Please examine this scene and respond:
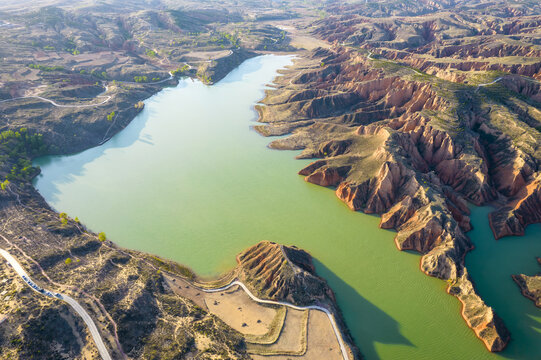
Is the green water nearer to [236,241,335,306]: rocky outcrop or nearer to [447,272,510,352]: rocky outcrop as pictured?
[447,272,510,352]: rocky outcrop

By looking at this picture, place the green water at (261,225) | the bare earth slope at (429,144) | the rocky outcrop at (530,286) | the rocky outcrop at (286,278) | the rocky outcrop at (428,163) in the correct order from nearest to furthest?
the green water at (261,225) < the rocky outcrop at (286,278) < the rocky outcrop at (530,286) < the rocky outcrop at (428,163) < the bare earth slope at (429,144)

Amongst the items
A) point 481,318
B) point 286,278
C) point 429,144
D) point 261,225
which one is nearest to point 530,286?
point 481,318

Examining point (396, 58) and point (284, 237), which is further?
point (396, 58)

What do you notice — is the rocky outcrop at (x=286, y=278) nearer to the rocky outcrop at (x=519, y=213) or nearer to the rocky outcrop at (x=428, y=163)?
the rocky outcrop at (x=428, y=163)

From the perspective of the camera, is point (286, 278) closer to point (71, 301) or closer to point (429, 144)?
point (71, 301)

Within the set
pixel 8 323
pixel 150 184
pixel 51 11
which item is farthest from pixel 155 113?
pixel 51 11

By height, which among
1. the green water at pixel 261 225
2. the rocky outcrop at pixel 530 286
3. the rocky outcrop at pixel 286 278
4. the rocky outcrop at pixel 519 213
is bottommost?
the green water at pixel 261 225

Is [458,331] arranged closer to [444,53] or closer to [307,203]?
[307,203]

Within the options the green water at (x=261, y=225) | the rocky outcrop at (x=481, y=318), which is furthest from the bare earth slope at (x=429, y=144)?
the green water at (x=261, y=225)

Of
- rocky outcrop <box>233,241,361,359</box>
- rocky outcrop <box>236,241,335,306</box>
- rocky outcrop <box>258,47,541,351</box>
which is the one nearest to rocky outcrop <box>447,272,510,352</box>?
rocky outcrop <box>258,47,541,351</box>
